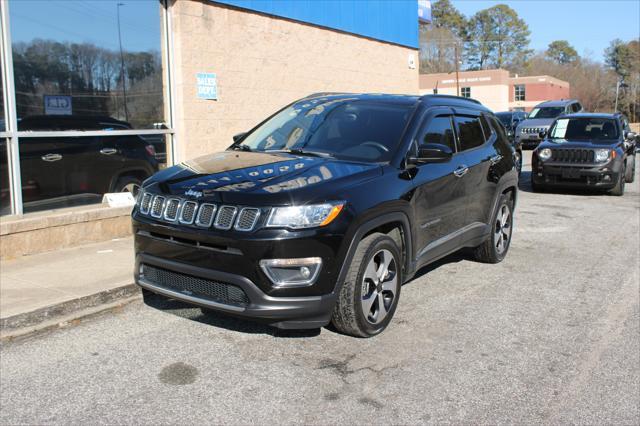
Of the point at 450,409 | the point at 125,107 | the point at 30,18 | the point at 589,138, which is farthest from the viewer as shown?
the point at 589,138

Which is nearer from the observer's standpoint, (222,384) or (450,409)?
(450,409)

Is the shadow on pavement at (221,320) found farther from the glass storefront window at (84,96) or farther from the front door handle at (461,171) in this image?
the glass storefront window at (84,96)

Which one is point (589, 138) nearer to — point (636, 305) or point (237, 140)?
point (636, 305)

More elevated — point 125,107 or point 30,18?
point 30,18

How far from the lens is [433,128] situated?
5.62m

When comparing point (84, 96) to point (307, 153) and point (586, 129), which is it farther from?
point (586, 129)

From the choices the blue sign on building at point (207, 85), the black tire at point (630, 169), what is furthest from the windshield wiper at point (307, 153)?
the black tire at point (630, 169)

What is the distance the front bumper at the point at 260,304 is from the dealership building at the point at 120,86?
368cm

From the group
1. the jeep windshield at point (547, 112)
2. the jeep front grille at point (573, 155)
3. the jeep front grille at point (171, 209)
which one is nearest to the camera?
the jeep front grille at point (171, 209)

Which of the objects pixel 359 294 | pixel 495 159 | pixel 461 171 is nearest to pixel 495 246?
pixel 495 159

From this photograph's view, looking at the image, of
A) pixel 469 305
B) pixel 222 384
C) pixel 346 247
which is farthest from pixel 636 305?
pixel 222 384

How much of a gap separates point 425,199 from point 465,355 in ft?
4.51

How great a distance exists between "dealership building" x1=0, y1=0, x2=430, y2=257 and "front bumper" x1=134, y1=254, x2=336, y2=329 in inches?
145

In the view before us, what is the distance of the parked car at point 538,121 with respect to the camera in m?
24.5
